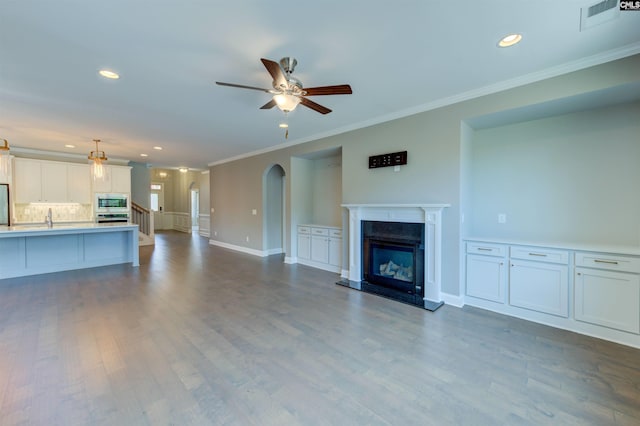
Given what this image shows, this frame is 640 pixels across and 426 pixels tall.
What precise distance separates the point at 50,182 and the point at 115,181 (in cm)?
130

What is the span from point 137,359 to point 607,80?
4.94 m

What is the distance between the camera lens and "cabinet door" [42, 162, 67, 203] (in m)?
6.57

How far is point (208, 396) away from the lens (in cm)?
186

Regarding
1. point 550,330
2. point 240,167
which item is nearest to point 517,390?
point 550,330

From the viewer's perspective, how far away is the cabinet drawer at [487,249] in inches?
128

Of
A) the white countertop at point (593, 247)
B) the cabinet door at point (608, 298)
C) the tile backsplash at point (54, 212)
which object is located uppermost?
the tile backsplash at point (54, 212)

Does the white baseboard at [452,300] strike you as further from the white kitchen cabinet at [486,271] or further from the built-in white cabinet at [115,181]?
the built-in white cabinet at [115,181]

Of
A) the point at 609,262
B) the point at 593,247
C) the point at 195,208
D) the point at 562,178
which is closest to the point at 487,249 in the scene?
the point at 593,247

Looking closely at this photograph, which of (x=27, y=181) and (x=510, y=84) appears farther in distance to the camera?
(x=27, y=181)

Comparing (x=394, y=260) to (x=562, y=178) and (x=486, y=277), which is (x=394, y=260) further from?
(x=562, y=178)

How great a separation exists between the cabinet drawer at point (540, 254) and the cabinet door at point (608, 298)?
0.17 metres

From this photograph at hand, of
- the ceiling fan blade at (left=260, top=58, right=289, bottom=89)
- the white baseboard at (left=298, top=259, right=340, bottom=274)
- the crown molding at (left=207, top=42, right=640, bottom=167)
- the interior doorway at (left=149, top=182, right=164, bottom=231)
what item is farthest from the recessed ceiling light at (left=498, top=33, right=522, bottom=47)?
the interior doorway at (left=149, top=182, right=164, bottom=231)

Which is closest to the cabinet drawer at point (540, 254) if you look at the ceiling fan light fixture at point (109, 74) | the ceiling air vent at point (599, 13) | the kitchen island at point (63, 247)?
the ceiling air vent at point (599, 13)

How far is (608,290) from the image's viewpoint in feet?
8.62
